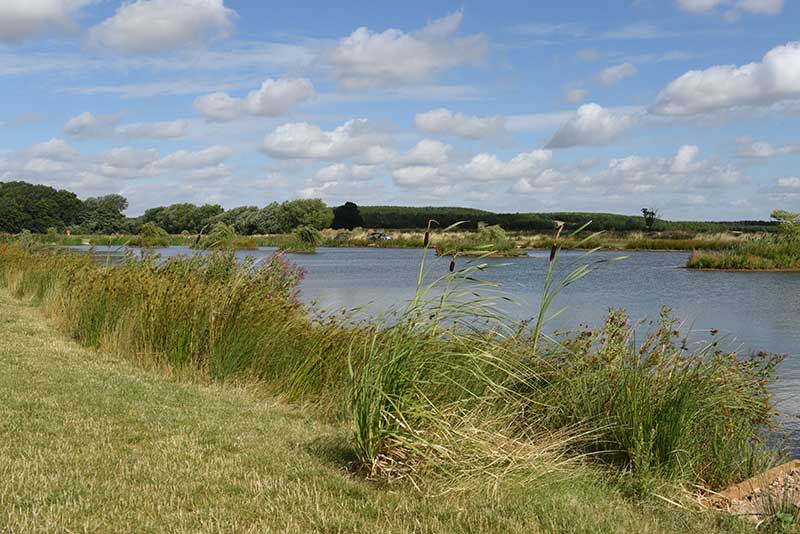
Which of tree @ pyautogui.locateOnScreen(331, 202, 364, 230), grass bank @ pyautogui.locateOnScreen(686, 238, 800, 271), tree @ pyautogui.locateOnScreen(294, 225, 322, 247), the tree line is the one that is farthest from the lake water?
tree @ pyautogui.locateOnScreen(331, 202, 364, 230)

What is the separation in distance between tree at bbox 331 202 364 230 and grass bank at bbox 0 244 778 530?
96.5 m

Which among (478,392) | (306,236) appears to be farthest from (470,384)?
(306,236)

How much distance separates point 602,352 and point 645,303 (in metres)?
18.0

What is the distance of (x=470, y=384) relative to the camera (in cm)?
724

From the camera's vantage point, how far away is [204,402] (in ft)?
25.1

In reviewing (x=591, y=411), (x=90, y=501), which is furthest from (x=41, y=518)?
(x=591, y=411)

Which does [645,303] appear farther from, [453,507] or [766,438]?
[453,507]

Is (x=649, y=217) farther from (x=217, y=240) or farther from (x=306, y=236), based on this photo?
(x=217, y=240)

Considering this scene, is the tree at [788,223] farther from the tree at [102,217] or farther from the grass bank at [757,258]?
the tree at [102,217]

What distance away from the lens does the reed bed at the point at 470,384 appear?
536cm

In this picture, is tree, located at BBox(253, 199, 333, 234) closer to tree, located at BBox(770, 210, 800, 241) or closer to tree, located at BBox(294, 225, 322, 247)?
tree, located at BBox(294, 225, 322, 247)

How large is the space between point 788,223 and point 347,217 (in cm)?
7155

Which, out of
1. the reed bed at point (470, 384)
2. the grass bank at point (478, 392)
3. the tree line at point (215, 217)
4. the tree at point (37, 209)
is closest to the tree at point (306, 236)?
the tree line at point (215, 217)

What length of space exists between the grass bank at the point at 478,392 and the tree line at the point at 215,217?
240 ft
